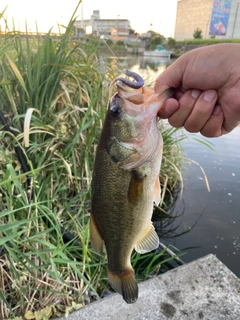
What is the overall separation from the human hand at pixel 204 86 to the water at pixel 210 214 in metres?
2.35

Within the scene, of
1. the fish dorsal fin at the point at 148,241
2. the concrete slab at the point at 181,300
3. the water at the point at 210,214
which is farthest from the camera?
the water at the point at 210,214

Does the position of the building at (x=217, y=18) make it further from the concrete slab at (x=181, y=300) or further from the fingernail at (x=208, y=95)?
the fingernail at (x=208, y=95)

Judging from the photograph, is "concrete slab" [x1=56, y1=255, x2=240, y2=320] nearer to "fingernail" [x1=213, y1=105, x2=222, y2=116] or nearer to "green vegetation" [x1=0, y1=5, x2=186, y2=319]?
"green vegetation" [x1=0, y1=5, x2=186, y2=319]

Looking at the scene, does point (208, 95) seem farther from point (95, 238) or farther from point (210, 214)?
point (210, 214)

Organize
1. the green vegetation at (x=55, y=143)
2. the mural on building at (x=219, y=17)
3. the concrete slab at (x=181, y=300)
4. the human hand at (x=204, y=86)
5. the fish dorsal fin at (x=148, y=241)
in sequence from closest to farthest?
the human hand at (x=204, y=86) → the fish dorsal fin at (x=148, y=241) → the concrete slab at (x=181, y=300) → the green vegetation at (x=55, y=143) → the mural on building at (x=219, y=17)

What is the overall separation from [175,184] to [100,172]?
11.5 feet

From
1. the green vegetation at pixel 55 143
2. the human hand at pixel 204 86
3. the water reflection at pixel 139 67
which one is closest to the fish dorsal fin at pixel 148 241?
the human hand at pixel 204 86

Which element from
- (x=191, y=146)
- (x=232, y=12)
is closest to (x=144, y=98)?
(x=191, y=146)

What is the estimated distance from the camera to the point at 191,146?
20.9ft

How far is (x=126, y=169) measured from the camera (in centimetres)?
128

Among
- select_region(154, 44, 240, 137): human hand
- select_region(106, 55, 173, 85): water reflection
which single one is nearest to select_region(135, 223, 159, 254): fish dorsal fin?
select_region(154, 44, 240, 137): human hand

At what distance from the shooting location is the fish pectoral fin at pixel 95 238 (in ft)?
4.47

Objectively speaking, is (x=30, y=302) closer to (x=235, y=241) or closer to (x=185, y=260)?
(x=185, y=260)

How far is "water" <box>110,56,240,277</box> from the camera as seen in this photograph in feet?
11.6
